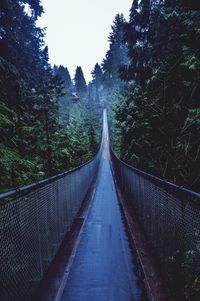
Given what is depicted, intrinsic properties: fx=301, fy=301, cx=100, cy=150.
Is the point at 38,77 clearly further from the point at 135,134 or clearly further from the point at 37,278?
the point at 37,278

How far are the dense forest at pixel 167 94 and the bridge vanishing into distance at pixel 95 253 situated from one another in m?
3.16

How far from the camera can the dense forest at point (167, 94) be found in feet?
34.4

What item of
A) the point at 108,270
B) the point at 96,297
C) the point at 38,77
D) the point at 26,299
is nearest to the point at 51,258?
the point at 108,270

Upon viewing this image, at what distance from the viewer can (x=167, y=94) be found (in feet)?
43.5

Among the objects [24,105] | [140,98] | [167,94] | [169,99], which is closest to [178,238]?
[24,105]

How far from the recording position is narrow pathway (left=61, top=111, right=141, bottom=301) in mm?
5031

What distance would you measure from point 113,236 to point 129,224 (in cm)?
81

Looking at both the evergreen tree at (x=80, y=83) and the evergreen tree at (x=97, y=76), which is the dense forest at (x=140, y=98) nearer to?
the evergreen tree at (x=80, y=83)

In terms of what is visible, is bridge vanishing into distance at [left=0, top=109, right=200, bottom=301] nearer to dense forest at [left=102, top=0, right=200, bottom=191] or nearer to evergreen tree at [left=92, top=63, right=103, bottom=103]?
dense forest at [left=102, top=0, right=200, bottom=191]

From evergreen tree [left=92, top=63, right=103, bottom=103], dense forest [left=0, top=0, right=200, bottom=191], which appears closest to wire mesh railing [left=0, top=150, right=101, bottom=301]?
dense forest [left=0, top=0, right=200, bottom=191]

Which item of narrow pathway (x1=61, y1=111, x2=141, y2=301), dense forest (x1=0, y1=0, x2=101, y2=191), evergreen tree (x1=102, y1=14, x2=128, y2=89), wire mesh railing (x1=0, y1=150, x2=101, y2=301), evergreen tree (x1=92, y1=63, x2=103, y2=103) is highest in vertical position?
evergreen tree (x1=92, y1=63, x2=103, y2=103)

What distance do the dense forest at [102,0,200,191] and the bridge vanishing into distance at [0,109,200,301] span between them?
316 centimetres

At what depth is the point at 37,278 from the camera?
4.82 metres

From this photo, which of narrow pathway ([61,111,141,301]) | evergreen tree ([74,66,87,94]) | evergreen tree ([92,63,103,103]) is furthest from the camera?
evergreen tree ([92,63,103,103])
